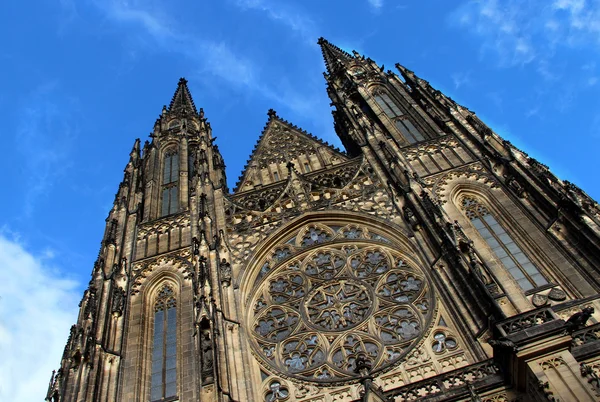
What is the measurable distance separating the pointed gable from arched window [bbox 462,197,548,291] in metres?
5.82

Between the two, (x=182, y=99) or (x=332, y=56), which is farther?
(x=182, y=99)

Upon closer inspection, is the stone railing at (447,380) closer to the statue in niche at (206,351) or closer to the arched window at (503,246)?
the arched window at (503,246)

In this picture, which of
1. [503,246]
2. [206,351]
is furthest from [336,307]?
[503,246]

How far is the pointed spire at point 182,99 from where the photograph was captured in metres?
31.1

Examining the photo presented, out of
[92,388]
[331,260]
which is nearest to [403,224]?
[331,260]

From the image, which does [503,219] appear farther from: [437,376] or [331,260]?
[437,376]

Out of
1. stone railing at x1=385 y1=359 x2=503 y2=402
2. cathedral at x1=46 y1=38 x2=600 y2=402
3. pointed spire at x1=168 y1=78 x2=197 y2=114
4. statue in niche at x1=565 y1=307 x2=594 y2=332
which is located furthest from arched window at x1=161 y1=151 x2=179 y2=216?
statue in niche at x1=565 y1=307 x2=594 y2=332

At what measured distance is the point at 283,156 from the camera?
23.3m

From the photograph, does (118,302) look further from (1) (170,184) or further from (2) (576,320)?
(2) (576,320)

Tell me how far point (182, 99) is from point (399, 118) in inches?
564

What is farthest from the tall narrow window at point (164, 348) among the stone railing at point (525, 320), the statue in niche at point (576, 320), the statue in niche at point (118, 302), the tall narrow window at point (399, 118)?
the tall narrow window at point (399, 118)

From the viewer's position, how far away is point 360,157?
20531 millimetres

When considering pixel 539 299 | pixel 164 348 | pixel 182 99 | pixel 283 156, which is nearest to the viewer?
pixel 539 299

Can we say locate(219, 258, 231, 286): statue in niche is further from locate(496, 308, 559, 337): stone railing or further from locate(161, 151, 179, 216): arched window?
locate(496, 308, 559, 337): stone railing
